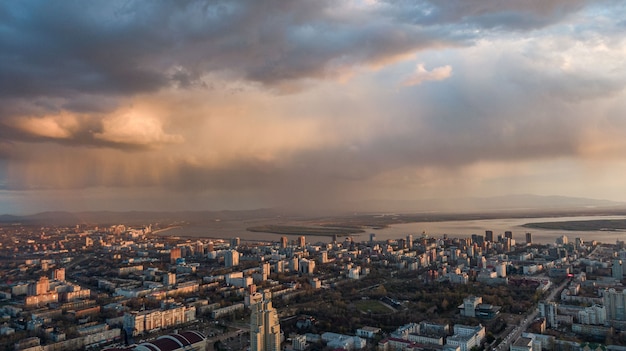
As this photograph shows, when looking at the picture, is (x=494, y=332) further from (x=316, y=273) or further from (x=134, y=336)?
(x=316, y=273)

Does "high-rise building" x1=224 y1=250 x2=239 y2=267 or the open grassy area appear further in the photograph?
"high-rise building" x1=224 y1=250 x2=239 y2=267

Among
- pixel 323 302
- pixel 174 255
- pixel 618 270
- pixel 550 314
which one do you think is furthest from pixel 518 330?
pixel 174 255

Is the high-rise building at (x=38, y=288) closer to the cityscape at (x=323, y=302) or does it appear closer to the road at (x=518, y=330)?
the cityscape at (x=323, y=302)

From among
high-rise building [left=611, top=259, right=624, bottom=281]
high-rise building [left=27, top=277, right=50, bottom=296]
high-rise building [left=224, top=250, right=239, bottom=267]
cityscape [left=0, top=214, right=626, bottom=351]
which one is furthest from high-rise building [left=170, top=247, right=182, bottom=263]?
high-rise building [left=611, top=259, right=624, bottom=281]

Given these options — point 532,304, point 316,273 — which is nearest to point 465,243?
point 316,273

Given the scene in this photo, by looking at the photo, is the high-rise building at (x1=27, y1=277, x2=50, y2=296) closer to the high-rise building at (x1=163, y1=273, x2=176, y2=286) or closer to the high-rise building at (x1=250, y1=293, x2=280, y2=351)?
the high-rise building at (x1=163, y1=273, x2=176, y2=286)

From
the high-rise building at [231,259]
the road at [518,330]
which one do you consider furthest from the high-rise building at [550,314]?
the high-rise building at [231,259]

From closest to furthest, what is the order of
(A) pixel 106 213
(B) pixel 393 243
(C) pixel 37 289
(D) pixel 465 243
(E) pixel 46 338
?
(E) pixel 46 338 → (C) pixel 37 289 → (D) pixel 465 243 → (B) pixel 393 243 → (A) pixel 106 213

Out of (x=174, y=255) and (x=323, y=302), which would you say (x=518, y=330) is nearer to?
(x=323, y=302)
